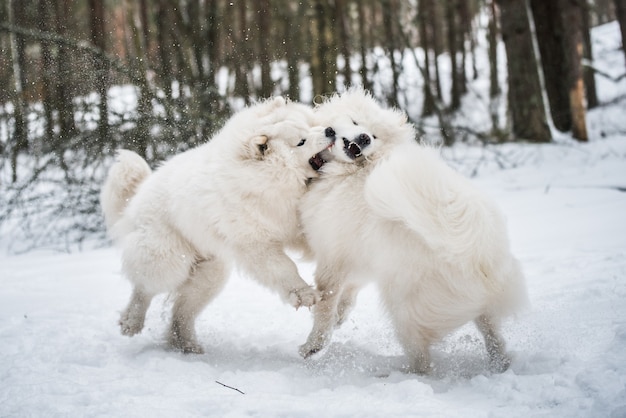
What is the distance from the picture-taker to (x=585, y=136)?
35.9 feet

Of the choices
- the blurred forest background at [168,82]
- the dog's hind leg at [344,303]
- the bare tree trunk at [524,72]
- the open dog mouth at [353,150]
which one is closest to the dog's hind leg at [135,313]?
the dog's hind leg at [344,303]

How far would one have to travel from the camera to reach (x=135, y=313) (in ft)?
13.4

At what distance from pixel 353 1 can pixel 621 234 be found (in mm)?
15681

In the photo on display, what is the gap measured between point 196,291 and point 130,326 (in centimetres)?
54

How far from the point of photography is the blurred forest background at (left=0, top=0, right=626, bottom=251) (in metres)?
7.14

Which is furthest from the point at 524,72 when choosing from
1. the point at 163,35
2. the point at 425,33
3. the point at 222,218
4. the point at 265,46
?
the point at 222,218

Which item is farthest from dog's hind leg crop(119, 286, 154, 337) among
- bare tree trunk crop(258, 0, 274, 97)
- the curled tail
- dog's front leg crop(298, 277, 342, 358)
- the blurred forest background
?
bare tree trunk crop(258, 0, 274, 97)

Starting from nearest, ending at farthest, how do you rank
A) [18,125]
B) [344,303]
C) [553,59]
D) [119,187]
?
[344,303], [119,187], [18,125], [553,59]

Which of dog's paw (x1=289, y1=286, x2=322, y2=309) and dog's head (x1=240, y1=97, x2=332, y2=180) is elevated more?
dog's head (x1=240, y1=97, x2=332, y2=180)

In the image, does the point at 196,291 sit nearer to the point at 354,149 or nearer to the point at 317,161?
the point at 317,161

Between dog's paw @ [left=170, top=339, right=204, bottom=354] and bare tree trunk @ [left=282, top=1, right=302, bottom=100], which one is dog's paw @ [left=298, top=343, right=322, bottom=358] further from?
bare tree trunk @ [left=282, top=1, right=302, bottom=100]

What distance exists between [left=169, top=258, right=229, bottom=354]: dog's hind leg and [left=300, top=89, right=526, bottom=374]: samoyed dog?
99 cm

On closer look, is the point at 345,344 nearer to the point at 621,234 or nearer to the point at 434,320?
the point at 434,320

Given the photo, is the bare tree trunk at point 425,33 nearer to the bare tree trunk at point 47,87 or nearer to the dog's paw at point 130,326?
the bare tree trunk at point 47,87
